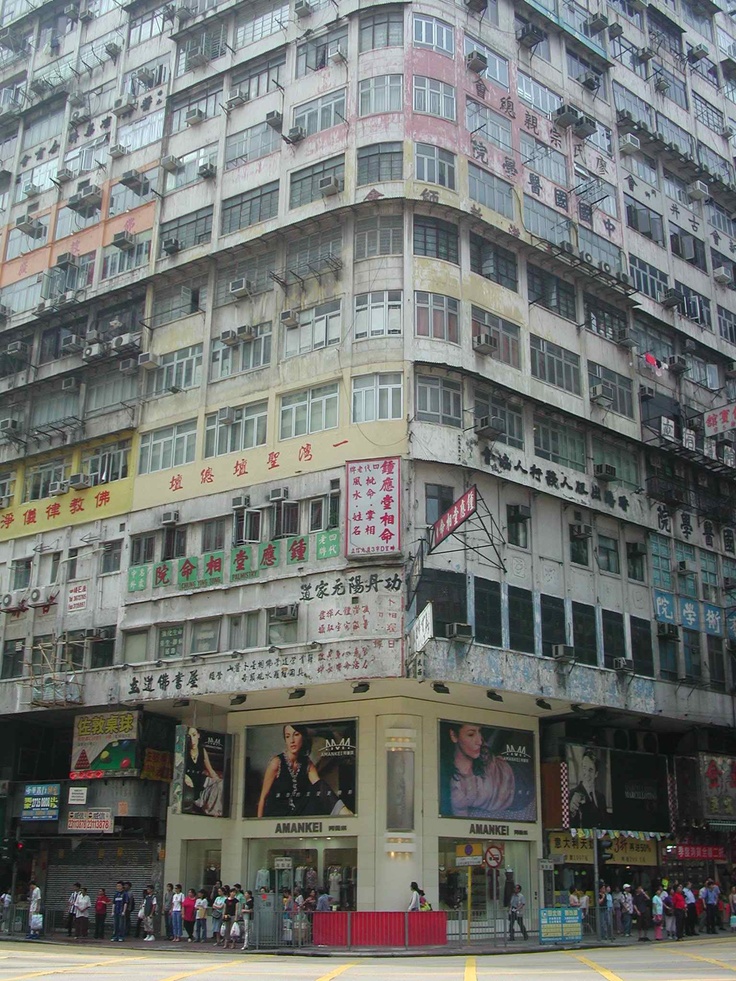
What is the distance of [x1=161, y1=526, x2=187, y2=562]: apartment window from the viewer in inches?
1300

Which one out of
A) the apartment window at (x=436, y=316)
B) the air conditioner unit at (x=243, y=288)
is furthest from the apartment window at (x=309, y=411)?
the air conditioner unit at (x=243, y=288)

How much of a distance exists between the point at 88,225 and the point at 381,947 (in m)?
29.1

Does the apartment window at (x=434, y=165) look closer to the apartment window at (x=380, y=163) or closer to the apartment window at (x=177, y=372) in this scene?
the apartment window at (x=380, y=163)

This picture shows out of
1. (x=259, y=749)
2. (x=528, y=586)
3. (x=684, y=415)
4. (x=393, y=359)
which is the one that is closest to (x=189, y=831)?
(x=259, y=749)

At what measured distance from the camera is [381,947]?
2242cm

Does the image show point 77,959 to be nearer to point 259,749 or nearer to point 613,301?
point 259,749

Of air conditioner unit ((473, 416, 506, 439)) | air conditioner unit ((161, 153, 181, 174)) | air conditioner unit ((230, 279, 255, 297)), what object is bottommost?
air conditioner unit ((473, 416, 506, 439))

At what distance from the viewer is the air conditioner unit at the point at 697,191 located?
4416 cm

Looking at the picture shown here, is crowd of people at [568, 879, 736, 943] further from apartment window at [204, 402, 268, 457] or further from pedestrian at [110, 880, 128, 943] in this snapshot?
apartment window at [204, 402, 268, 457]

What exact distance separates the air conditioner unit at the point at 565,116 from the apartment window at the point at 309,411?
14.2 m

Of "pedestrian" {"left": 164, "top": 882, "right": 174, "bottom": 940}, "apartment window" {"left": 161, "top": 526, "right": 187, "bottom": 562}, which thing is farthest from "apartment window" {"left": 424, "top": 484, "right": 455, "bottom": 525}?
"pedestrian" {"left": 164, "top": 882, "right": 174, "bottom": 940}

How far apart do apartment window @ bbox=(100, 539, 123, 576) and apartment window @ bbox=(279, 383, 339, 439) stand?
713 centimetres

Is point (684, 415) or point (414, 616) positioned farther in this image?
point (684, 415)

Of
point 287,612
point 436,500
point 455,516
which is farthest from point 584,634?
point 287,612
